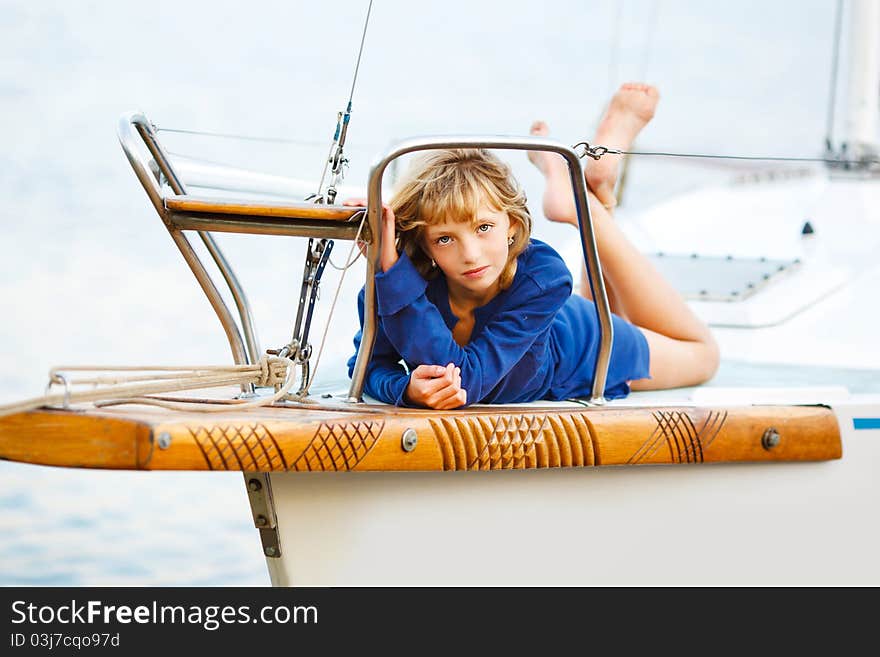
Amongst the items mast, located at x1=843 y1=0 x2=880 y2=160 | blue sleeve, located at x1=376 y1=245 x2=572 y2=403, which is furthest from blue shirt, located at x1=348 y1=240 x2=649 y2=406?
mast, located at x1=843 y1=0 x2=880 y2=160

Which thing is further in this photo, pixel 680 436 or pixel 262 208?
pixel 680 436

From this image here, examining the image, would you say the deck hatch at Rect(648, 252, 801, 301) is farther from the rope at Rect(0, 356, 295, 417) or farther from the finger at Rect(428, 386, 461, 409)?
the rope at Rect(0, 356, 295, 417)

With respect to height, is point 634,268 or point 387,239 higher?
point 634,268

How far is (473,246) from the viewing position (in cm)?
211

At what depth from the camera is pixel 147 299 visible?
7.23 m

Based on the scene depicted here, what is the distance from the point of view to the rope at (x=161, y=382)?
182cm

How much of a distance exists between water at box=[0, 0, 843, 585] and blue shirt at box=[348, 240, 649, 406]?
7.48 ft

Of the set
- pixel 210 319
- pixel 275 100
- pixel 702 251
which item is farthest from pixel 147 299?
pixel 702 251

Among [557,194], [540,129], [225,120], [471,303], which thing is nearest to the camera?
[471,303]

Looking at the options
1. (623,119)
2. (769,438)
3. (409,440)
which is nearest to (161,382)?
(409,440)

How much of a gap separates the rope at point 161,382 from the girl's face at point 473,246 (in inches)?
11.9

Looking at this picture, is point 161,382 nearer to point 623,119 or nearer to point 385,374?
point 385,374

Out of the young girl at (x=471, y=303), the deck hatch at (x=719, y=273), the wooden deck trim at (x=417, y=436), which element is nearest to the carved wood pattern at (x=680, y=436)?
the wooden deck trim at (x=417, y=436)

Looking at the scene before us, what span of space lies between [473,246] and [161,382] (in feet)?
1.75
